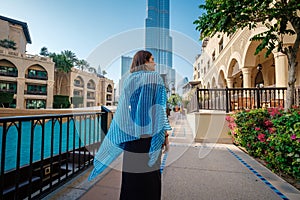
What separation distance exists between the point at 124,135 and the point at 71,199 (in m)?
1.03

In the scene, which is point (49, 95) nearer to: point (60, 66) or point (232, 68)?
point (60, 66)

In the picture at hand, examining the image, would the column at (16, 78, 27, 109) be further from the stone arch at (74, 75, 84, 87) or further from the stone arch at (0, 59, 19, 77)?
the stone arch at (74, 75, 84, 87)

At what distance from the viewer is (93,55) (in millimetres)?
2785

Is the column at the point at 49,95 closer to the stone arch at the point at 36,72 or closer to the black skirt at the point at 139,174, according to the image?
the stone arch at the point at 36,72

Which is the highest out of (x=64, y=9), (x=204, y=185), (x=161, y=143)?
(x=64, y=9)

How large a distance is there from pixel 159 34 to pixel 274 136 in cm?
336

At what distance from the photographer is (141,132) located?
1203mm

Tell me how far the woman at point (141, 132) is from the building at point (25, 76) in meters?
28.3

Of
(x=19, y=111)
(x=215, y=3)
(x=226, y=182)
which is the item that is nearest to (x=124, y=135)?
(x=226, y=182)

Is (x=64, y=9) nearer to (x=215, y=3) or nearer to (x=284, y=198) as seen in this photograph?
(x=215, y=3)

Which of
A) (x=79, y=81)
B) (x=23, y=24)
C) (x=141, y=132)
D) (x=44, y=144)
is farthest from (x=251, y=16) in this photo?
(x=23, y=24)

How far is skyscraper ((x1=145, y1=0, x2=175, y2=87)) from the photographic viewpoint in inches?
148

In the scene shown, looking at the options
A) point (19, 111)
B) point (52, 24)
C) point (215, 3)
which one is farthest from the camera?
point (19, 111)

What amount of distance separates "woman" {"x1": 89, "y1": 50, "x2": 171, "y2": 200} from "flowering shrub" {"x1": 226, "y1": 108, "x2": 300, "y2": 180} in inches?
62.8
